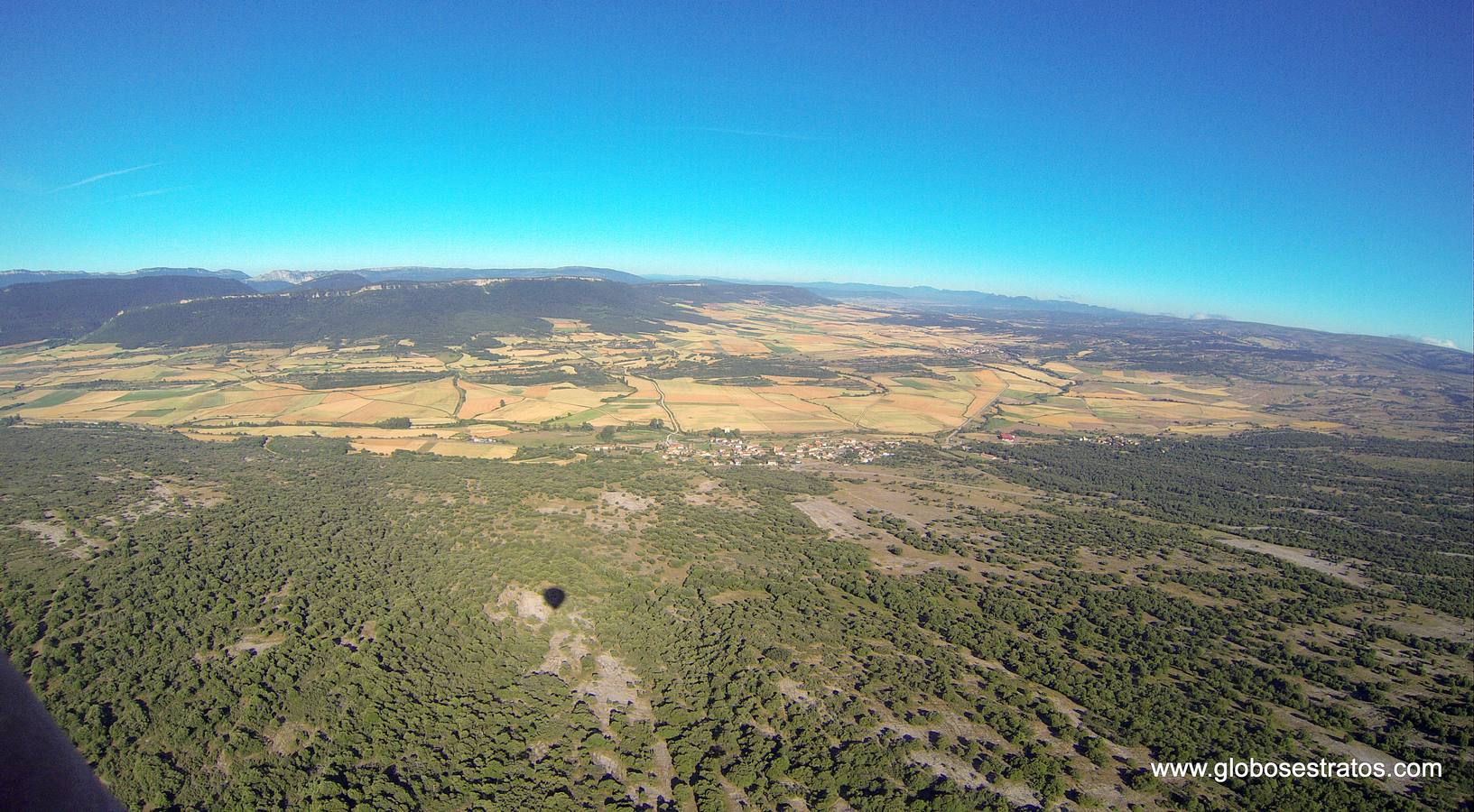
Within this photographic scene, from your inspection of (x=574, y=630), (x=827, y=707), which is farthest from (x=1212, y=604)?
(x=574, y=630)

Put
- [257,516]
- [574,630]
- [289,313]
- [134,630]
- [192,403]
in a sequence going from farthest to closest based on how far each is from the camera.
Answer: [289,313], [192,403], [257,516], [574,630], [134,630]

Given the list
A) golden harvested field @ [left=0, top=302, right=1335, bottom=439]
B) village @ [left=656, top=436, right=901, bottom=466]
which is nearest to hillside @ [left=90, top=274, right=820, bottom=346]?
golden harvested field @ [left=0, top=302, right=1335, bottom=439]

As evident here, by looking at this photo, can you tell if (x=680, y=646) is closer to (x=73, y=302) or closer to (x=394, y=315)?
(x=394, y=315)

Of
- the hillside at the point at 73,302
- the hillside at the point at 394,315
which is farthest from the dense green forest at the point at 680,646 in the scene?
the hillside at the point at 73,302

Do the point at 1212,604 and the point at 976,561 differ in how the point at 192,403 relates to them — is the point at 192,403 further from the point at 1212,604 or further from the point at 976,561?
the point at 1212,604

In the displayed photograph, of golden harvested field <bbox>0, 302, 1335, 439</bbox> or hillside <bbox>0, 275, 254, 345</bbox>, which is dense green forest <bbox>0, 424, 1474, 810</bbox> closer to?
golden harvested field <bbox>0, 302, 1335, 439</bbox>

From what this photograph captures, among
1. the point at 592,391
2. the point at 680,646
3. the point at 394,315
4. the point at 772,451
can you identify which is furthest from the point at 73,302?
the point at 680,646
